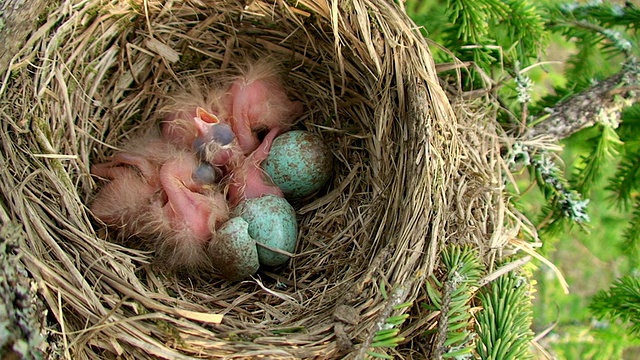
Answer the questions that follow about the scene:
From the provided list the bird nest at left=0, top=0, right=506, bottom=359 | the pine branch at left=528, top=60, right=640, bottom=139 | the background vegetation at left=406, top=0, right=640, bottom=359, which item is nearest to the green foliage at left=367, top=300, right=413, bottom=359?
the bird nest at left=0, top=0, right=506, bottom=359

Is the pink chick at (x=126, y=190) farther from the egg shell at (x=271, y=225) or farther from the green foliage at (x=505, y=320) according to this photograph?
the green foliage at (x=505, y=320)

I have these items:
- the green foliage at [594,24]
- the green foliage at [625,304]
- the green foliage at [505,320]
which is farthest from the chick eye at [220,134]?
the green foliage at [625,304]

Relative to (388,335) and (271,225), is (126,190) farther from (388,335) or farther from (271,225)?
(388,335)

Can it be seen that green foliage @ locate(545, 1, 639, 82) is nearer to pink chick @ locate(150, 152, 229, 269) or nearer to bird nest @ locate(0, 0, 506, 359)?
bird nest @ locate(0, 0, 506, 359)

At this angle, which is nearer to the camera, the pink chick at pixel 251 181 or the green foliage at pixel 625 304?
the green foliage at pixel 625 304

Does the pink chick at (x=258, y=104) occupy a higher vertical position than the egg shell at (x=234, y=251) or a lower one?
higher

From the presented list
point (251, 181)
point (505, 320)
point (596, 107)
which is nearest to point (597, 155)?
point (596, 107)
